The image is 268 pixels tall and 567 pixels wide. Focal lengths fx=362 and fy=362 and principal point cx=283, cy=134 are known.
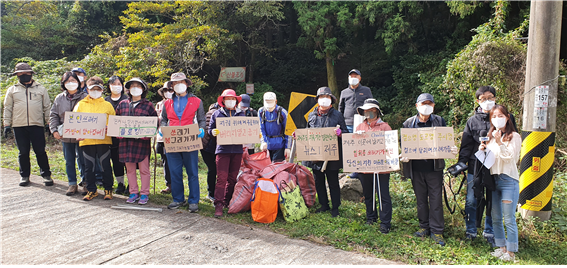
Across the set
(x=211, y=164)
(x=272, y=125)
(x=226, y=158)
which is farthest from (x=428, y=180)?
(x=211, y=164)

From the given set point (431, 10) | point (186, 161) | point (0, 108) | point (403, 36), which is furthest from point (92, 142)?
point (431, 10)

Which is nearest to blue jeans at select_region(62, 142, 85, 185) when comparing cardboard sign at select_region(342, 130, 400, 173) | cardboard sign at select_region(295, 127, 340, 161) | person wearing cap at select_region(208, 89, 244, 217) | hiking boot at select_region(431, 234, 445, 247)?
person wearing cap at select_region(208, 89, 244, 217)

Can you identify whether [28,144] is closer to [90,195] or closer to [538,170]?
[90,195]

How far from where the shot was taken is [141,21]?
1515 cm

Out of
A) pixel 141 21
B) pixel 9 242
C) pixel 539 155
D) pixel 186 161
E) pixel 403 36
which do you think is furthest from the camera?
pixel 141 21

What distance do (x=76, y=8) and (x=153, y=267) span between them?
2133cm

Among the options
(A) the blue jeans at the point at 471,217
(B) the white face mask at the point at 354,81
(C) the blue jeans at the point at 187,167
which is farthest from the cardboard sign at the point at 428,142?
(C) the blue jeans at the point at 187,167

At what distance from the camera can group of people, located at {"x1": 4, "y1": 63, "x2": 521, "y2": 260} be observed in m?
4.39

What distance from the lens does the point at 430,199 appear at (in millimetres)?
4820

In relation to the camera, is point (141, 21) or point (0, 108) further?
point (141, 21)

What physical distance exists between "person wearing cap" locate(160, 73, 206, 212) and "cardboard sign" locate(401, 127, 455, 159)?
3.02 m

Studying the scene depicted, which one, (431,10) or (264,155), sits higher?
(431,10)

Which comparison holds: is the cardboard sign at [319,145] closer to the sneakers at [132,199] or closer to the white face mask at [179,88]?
the white face mask at [179,88]

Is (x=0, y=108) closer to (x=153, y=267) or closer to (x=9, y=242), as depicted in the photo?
(x=9, y=242)
